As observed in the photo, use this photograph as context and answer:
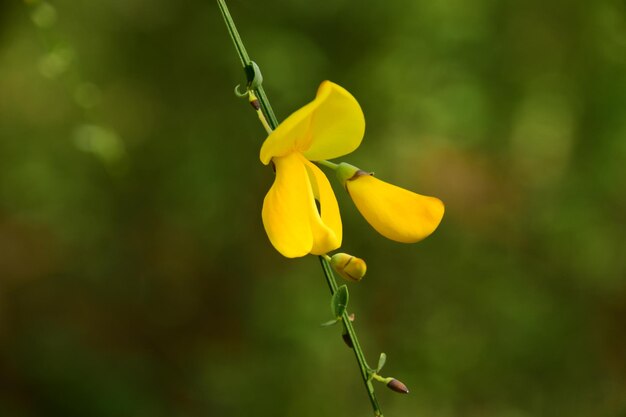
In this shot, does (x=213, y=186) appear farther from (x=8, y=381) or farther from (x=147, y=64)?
(x=8, y=381)

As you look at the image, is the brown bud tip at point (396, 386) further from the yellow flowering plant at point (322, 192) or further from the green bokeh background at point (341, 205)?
the green bokeh background at point (341, 205)

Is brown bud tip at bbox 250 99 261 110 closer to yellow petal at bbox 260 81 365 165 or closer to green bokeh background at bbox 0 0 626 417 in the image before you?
yellow petal at bbox 260 81 365 165

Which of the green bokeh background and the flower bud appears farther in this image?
the green bokeh background

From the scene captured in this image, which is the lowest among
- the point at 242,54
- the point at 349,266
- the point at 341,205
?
the point at 341,205

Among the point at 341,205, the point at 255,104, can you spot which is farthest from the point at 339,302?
the point at 341,205

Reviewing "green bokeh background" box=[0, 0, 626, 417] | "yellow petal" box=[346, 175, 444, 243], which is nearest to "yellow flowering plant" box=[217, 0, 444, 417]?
"yellow petal" box=[346, 175, 444, 243]

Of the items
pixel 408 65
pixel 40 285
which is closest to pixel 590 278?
pixel 408 65

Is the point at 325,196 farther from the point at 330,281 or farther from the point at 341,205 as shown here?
the point at 341,205
